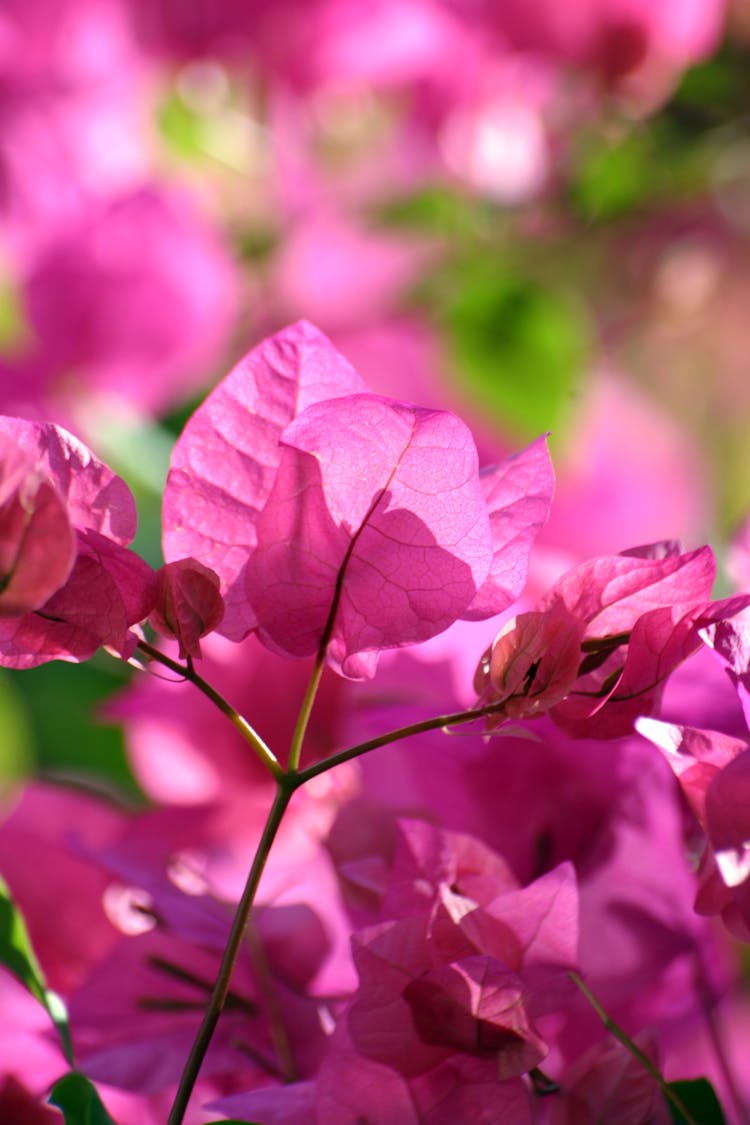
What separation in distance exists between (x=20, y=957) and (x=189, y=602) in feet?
0.27

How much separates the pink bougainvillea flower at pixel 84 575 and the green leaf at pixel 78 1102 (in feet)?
0.23

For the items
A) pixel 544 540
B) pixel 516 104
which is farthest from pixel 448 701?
pixel 516 104

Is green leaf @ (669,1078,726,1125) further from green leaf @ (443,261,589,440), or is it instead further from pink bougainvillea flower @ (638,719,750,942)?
green leaf @ (443,261,589,440)

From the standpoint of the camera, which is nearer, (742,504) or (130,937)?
(130,937)

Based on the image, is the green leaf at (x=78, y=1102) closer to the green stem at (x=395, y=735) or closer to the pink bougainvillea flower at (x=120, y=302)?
the green stem at (x=395, y=735)

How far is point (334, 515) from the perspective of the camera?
0.21 meters

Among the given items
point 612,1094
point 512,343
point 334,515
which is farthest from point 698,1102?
point 512,343

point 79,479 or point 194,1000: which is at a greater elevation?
point 79,479

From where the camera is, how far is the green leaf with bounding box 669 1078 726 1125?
23 centimetres

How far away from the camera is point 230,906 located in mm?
271

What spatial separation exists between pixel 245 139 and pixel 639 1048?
68 centimetres

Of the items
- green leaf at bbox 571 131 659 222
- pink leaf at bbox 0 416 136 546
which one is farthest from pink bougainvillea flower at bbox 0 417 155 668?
green leaf at bbox 571 131 659 222

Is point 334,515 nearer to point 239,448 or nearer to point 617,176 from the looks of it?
point 239,448

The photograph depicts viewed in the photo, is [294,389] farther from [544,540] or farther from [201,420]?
[544,540]
